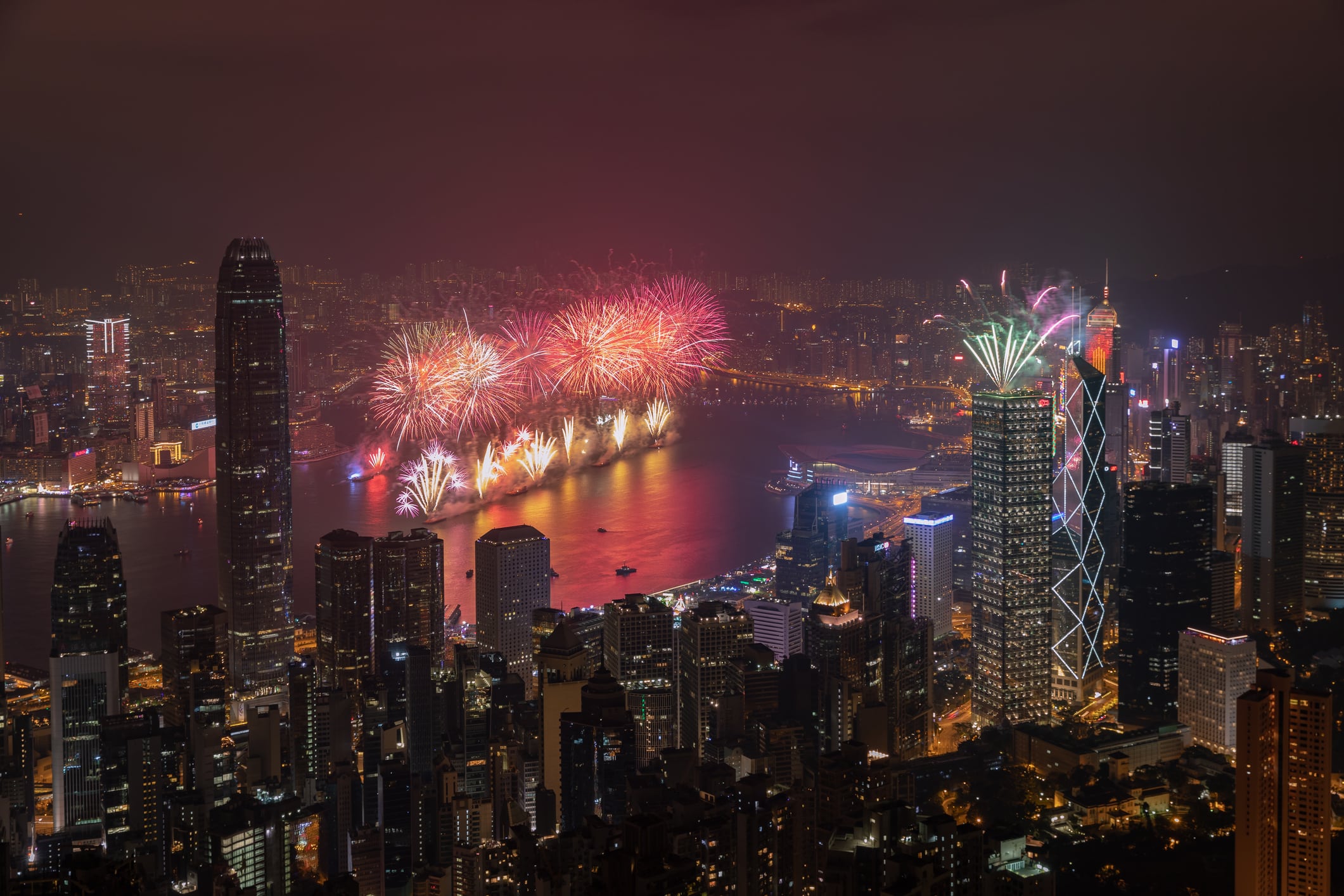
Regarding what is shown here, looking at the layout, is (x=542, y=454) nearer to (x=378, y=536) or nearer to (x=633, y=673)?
(x=378, y=536)

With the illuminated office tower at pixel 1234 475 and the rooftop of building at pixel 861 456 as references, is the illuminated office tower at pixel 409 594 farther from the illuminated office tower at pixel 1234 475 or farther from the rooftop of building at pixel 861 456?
the illuminated office tower at pixel 1234 475

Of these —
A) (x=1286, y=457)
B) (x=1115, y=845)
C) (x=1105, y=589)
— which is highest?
(x=1286, y=457)

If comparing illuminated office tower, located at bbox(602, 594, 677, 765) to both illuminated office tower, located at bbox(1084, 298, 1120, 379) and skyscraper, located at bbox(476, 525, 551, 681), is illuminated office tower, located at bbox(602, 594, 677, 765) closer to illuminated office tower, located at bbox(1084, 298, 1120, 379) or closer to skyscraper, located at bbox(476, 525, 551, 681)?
skyscraper, located at bbox(476, 525, 551, 681)

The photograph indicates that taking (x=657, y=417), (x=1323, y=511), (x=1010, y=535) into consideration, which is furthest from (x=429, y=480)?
(x=1323, y=511)

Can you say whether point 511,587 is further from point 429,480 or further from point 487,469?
point 487,469

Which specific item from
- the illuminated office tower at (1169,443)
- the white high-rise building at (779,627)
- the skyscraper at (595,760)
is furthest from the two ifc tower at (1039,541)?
the skyscraper at (595,760)

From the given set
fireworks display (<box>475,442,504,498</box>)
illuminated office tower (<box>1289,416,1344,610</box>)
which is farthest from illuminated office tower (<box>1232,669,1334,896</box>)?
fireworks display (<box>475,442,504,498</box>)

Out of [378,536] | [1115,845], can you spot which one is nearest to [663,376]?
[378,536]
